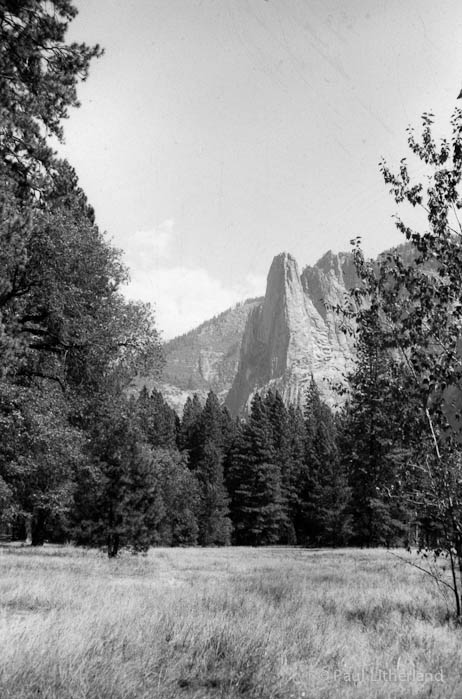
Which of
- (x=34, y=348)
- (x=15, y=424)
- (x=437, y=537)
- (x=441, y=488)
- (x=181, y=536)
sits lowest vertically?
(x=181, y=536)

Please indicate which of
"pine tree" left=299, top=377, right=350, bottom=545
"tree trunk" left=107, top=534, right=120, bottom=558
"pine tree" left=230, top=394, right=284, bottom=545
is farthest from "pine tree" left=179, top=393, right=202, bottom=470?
"tree trunk" left=107, top=534, right=120, bottom=558

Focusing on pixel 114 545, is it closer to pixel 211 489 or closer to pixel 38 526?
pixel 38 526

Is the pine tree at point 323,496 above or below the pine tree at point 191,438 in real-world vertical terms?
below

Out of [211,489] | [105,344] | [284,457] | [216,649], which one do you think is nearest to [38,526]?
[211,489]

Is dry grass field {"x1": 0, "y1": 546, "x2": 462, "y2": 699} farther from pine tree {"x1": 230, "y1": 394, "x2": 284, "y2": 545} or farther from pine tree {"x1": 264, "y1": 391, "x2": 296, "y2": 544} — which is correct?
pine tree {"x1": 264, "y1": 391, "x2": 296, "y2": 544}

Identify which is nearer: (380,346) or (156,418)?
(380,346)

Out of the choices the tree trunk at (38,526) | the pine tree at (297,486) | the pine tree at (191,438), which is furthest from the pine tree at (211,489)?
the tree trunk at (38,526)

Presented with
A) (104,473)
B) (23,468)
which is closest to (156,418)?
(104,473)

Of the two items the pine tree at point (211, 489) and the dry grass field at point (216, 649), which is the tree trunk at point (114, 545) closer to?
the dry grass field at point (216, 649)

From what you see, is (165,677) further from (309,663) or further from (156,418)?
(156,418)

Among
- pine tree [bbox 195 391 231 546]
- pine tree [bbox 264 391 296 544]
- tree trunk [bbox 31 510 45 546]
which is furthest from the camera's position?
pine tree [bbox 264 391 296 544]

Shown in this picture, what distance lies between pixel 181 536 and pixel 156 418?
61.3 feet

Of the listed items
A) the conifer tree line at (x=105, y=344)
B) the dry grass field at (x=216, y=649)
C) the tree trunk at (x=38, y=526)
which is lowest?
→ the tree trunk at (x=38, y=526)

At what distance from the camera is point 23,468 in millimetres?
19281
